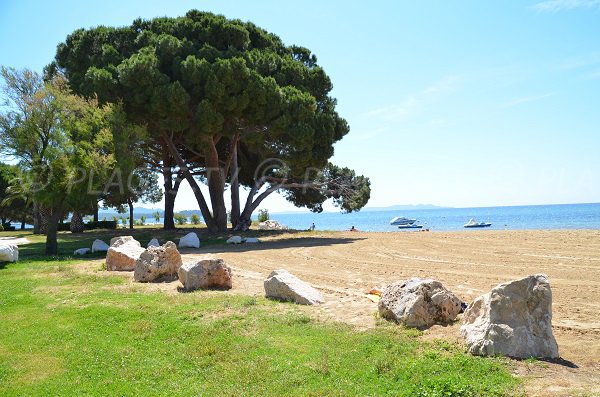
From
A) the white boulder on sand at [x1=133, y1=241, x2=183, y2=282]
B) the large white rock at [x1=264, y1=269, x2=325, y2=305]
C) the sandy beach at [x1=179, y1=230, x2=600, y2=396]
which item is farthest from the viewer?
the white boulder on sand at [x1=133, y1=241, x2=183, y2=282]

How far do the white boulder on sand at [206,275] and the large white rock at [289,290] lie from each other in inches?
65.7

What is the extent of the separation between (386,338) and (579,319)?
3260 mm

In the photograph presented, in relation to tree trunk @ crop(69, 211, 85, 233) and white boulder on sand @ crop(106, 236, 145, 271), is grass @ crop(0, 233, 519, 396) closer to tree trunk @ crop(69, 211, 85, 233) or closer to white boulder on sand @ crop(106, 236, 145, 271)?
white boulder on sand @ crop(106, 236, 145, 271)

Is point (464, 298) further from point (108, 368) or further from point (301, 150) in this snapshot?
point (301, 150)

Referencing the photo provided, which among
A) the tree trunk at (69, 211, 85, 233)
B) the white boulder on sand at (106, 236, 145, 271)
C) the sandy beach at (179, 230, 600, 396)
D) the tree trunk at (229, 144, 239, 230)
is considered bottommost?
the sandy beach at (179, 230, 600, 396)

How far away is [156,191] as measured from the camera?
56.1 meters

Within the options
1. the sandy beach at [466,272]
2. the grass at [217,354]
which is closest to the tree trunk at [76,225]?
the sandy beach at [466,272]

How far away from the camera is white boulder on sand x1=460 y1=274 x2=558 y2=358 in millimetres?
5758

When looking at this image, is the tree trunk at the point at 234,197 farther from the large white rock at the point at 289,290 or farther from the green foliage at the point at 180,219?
the large white rock at the point at 289,290

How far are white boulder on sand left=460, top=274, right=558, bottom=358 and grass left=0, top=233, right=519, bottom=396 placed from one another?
0.79 ft

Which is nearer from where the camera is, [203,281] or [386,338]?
[386,338]

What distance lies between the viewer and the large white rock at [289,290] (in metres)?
9.12

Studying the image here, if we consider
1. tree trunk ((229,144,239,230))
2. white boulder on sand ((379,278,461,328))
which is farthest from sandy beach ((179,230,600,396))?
tree trunk ((229,144,239,230))

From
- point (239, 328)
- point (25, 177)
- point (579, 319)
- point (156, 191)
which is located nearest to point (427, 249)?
point (579, 319)
